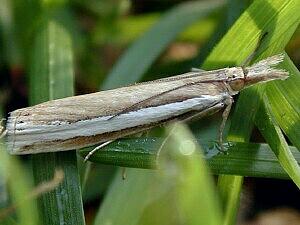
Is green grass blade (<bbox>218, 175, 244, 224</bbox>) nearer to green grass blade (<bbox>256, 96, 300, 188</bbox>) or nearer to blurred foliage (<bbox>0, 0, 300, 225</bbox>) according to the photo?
blurred foliage (<bbox>0, 0, 300, 225</bbox>)

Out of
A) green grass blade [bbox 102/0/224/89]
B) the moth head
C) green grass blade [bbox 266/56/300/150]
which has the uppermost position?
green grass blade [bbox 102/0/224/89]

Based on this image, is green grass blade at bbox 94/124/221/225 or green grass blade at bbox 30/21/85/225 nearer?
green grass blade at bbox 94/124/221/225

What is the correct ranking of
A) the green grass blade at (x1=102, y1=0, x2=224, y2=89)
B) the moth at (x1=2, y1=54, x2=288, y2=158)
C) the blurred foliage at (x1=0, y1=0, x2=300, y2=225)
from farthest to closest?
the green grass blade at (x1=102, y1=0, x2=224, y2=89) < the moth at (x1=2, y1=54, x2=288, y2=158) < the blurred foliage at (x1=0, y1=0, x2=300, y2=225)

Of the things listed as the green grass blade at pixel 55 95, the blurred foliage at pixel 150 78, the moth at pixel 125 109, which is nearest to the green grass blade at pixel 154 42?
the blurred foliage at pixel 150 78

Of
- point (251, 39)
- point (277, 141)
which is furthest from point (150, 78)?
point (277, 141)

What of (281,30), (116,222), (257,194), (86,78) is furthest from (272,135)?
(86,78)

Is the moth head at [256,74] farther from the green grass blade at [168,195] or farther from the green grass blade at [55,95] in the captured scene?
the green grass blade at [55,95]

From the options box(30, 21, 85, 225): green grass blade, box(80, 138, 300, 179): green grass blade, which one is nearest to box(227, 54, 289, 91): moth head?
box(80, 138, 300, 179): green grass blade
